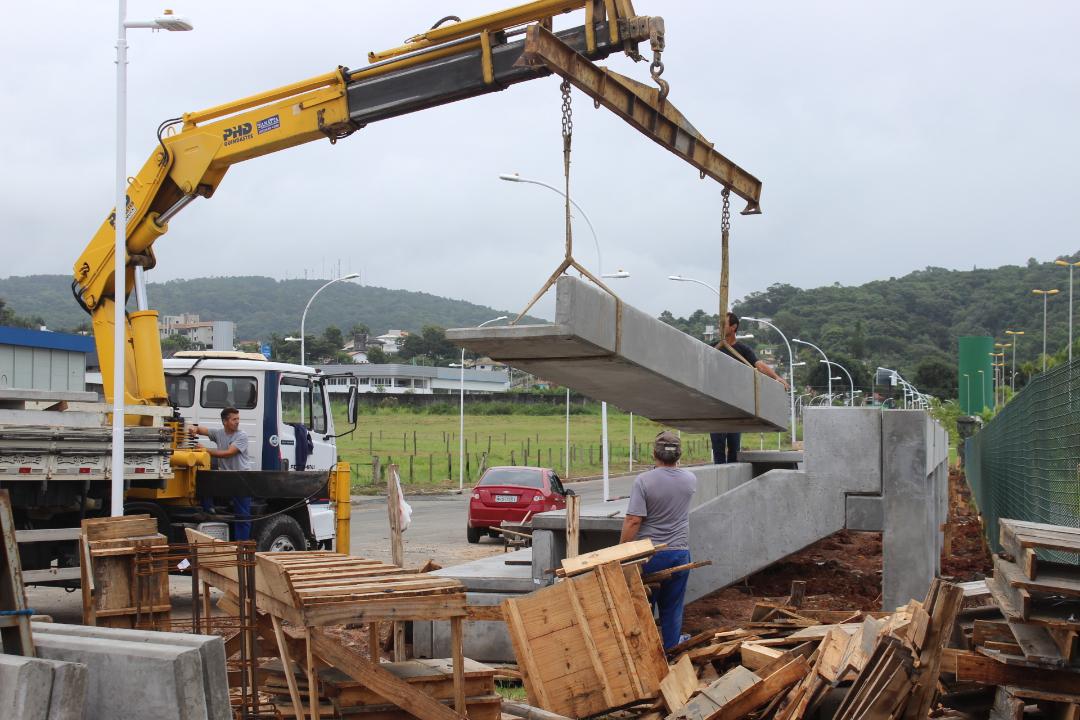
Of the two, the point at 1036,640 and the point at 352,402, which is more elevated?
the point at 352,402

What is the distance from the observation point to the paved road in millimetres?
20703

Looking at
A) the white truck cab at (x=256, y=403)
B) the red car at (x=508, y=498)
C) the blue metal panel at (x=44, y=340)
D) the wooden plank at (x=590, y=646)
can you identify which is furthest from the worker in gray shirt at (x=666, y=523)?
the blue metal panel at (x=44, y=340)

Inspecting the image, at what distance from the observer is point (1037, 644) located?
6.12 metres

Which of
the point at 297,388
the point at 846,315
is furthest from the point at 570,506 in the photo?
the point at 846,315

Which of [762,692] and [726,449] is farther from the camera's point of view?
[726,449]

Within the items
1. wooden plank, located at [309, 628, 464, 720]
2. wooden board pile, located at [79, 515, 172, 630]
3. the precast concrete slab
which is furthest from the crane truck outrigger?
wooden plank, located at [309, 628, 464, 720]

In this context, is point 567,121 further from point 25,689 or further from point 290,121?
point 290,121

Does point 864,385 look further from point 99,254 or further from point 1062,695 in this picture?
point 1062,695

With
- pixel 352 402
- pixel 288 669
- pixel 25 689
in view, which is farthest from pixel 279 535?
pixel 25 689

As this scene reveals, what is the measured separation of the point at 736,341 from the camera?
13234mm

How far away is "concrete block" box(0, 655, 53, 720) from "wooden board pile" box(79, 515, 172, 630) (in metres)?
2.80

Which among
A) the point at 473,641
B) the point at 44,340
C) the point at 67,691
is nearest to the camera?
the point at 67,691

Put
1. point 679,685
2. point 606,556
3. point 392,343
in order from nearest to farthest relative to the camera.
→ point 679,685 < point 606,556 < point 392,343

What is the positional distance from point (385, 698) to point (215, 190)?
440 inches
